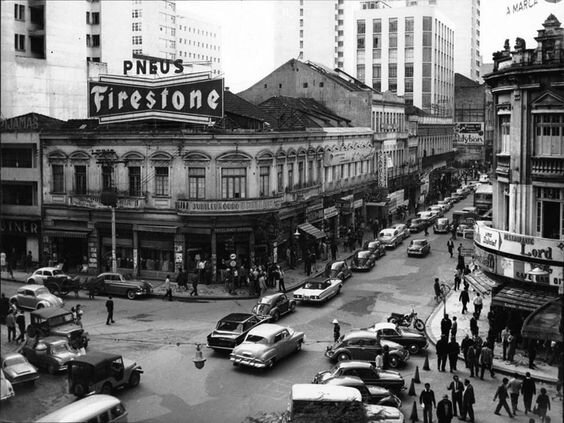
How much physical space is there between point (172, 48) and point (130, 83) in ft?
46.4

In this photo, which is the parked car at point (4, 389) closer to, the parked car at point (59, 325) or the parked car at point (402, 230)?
the parked car at point (59, 325)

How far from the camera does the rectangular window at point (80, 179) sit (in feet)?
169

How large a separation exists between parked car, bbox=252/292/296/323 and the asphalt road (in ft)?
1.94

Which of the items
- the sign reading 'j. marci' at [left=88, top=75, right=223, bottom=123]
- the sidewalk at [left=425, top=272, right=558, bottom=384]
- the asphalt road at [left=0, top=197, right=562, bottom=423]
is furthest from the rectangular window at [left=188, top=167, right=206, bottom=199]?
the sidewalk at [left=425, top=272, right=558, bottom=384]

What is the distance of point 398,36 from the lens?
125 meters

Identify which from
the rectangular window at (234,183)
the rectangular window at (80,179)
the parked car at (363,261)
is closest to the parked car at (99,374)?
the rectangular window at (234,183)

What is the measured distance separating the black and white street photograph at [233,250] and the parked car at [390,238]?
196 millimetres

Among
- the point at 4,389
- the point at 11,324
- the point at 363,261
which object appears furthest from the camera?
the point at 363,261

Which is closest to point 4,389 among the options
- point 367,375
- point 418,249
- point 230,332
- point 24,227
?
point 367,375

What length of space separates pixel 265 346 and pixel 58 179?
87.8 ft

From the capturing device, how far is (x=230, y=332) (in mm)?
32625

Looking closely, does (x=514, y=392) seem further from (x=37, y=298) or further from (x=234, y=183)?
(x=234, y=183)

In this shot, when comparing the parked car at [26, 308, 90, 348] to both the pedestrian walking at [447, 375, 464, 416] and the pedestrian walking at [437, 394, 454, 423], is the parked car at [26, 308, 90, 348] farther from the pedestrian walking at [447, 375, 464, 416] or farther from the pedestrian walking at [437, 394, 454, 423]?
the pedestrian walking at [447, 375, 464, 416]

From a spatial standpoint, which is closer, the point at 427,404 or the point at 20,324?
the point at 20,324
